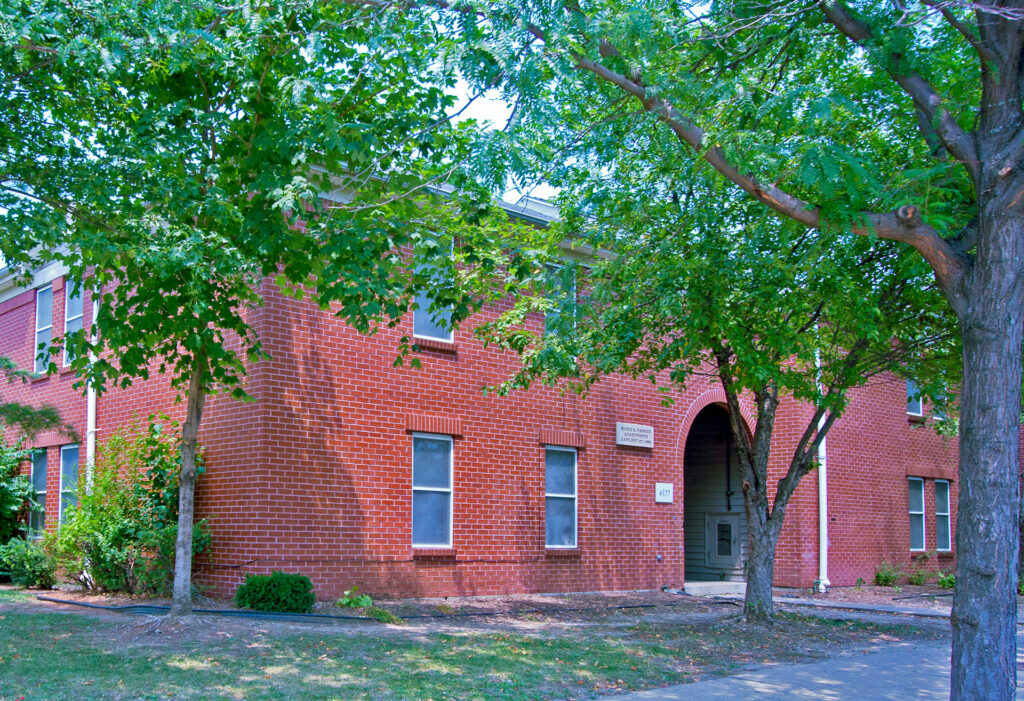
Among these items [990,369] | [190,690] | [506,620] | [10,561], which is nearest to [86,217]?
[190,690]

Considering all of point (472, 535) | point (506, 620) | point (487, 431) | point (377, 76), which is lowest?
point (506, 620)

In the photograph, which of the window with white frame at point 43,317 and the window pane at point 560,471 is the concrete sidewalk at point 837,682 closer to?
the window pane at point 560,471

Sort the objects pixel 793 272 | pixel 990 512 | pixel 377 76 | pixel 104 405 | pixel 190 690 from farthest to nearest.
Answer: pixel 104 405
pixel 793 272
pixel 377 76
pixel 190 690
pixel 990 512

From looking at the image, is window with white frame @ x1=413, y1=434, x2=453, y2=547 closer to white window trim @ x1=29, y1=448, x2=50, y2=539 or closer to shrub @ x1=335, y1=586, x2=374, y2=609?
shrub @ x1=335, y1=586, x2=374, y2=609

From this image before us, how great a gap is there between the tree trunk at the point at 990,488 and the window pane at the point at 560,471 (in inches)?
391

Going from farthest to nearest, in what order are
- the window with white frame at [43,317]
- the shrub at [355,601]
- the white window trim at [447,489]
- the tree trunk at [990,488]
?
the window with white frame at [43,317] < the white window trim at [447,489] < the shrub at [355,601] < the tree trunk at [990,488]

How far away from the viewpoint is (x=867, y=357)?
1288 cm

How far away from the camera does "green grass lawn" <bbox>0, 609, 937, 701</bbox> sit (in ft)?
26.1

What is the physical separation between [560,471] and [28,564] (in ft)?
29.1

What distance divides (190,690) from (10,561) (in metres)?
10.2

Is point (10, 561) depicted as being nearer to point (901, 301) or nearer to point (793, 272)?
point (793, 272)

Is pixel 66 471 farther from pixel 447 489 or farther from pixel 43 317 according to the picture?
pixel 447 489

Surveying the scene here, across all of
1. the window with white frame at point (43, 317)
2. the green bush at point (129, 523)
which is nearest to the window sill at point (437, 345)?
the green bush at point (129, 523)

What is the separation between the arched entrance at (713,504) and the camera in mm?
21188
